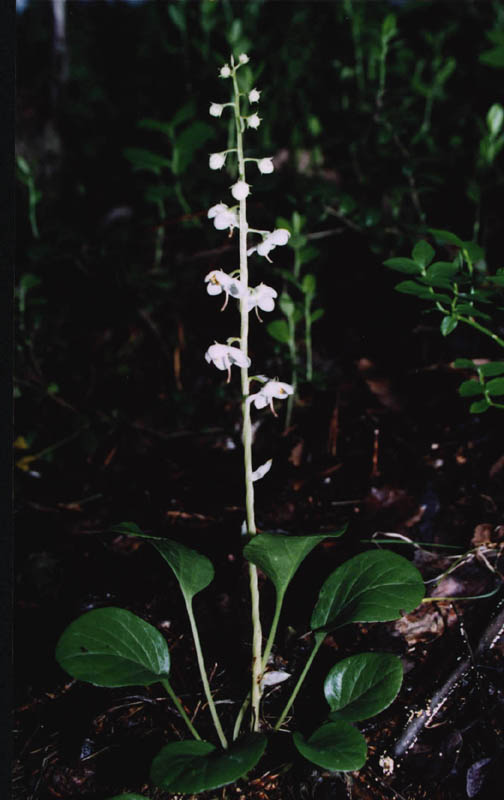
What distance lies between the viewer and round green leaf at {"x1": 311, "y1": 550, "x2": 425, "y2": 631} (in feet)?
3.52

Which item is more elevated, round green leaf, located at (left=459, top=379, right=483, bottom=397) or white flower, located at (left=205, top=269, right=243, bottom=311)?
white flower, located at (left=205, top=269, right=243, bottom=311)

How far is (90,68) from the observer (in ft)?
15.5

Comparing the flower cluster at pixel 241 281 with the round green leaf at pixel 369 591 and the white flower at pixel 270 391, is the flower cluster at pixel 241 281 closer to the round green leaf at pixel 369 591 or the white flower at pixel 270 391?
the white flower at pixel 270 391

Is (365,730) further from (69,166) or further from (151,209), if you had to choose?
(69,166)

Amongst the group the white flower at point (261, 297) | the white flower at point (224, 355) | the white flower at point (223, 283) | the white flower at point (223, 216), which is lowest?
the white flower at point (224, 355)

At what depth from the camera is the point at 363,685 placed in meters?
1.06

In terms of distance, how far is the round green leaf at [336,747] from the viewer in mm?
896

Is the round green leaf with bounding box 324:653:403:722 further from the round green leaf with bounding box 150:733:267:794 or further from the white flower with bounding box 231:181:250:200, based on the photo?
the white flower with bounding box 231:181:250:200

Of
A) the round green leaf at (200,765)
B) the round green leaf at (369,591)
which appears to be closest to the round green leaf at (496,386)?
the round green leaf at (369,591)

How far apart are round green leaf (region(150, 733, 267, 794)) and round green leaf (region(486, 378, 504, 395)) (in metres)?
0.81

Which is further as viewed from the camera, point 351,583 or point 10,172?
point 351,583

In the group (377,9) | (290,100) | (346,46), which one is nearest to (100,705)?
(290,100)

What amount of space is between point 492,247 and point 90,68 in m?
3.65

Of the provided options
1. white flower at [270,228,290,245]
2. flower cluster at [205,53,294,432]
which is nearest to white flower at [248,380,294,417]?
flower cluster at [205,53,294,432]
